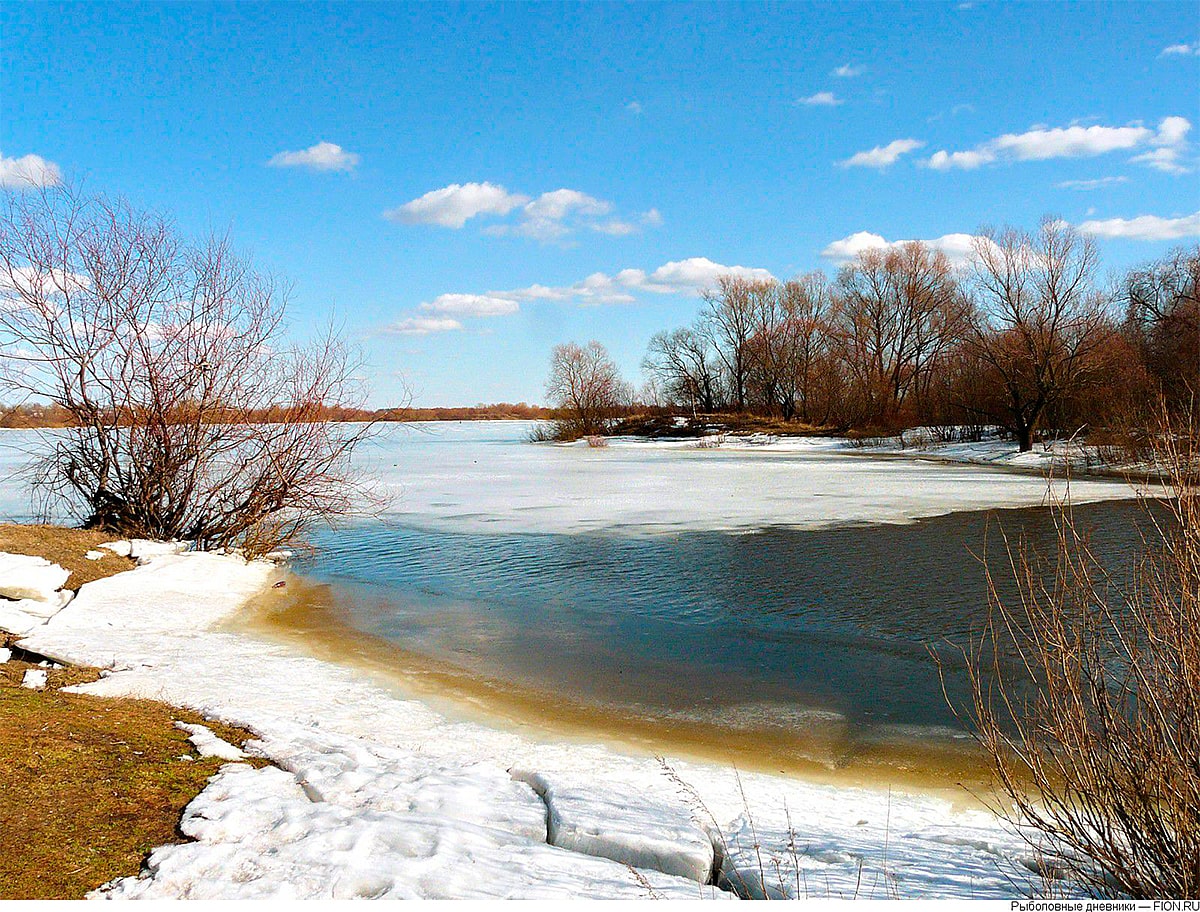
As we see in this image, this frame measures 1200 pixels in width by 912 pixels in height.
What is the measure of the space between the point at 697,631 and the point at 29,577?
6.87 metres

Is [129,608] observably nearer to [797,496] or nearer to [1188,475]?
[1188,475]

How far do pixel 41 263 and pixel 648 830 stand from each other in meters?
11.0

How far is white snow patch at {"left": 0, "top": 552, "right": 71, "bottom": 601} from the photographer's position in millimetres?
8336

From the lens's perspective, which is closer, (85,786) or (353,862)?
(353,862)

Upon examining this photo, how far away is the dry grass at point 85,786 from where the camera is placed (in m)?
3.24

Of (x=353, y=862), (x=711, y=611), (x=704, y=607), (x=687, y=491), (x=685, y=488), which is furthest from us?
(x=685, y=488)

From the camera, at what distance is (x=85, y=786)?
12.9ft

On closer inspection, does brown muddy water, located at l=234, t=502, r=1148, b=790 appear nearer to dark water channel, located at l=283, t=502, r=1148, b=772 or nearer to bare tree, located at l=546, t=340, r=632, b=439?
dark water channel, located at l=283, t=502, r=1148, b=772

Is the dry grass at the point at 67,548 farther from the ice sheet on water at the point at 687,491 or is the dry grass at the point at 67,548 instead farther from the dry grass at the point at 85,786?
the dry grass at the point at 85,786

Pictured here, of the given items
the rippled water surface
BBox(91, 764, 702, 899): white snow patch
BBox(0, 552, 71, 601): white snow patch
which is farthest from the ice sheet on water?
BBox(91, 764, 702, 899): white snow patch

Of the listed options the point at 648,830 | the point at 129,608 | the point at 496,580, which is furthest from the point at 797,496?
the point at 648,830

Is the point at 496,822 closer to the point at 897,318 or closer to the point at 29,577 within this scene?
the point at 29,577

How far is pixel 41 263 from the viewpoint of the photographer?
35.6 feet

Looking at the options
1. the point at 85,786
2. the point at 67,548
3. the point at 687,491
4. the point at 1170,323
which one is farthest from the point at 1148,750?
the point at 1170,323
